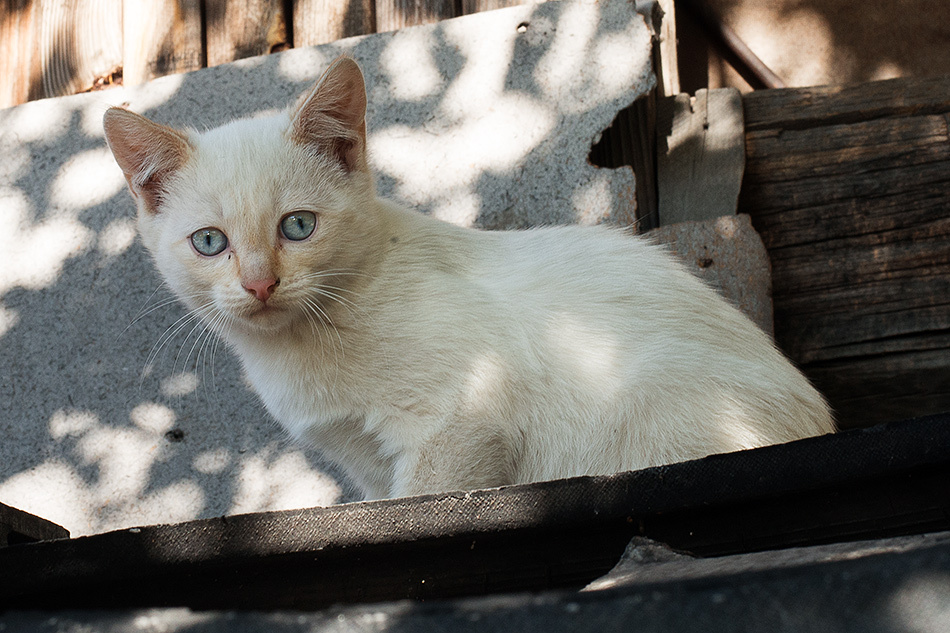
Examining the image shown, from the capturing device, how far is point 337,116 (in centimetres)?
249

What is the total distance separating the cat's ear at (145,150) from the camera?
94.7 inches

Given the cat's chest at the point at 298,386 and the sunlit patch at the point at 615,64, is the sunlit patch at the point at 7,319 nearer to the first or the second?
the cat's chest at the point at 298,386

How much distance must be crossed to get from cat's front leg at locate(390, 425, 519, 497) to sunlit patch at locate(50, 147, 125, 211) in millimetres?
2304

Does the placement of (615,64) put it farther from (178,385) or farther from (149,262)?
(178,385)

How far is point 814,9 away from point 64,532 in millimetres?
5098

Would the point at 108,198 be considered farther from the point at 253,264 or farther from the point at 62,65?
the point at 253,264

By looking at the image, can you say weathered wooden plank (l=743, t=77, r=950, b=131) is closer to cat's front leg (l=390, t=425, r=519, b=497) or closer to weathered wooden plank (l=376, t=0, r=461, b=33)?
weathered wooden plank (l=376, t=0, r=461, b=33)

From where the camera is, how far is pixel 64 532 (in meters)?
2.56

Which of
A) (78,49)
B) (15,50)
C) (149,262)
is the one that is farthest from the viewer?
(15,50)

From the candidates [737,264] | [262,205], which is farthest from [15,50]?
[737,264]

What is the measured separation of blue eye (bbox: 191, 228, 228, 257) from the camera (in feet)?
7.66

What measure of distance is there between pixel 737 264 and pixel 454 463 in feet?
5.24

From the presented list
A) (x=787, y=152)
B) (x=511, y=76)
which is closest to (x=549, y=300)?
(x=511, y=76)

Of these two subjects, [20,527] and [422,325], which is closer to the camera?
[20,527]
